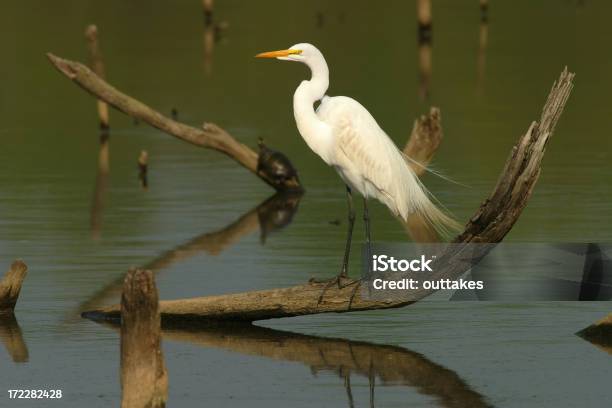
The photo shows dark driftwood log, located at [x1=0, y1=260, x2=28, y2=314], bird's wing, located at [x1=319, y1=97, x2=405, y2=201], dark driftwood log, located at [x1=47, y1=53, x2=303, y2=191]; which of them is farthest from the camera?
dark driftwood log, located at [x1=47, y1=53, x2=303, y2=191]

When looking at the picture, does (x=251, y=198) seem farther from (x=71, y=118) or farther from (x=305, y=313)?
(x=71, y=118)

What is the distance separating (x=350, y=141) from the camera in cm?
1376

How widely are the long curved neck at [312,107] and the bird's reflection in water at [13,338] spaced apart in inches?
115

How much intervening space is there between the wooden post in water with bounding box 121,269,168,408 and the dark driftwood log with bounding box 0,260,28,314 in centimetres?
353

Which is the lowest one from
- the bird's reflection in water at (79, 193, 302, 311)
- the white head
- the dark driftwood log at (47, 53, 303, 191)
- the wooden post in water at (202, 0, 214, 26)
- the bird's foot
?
the bird's foot

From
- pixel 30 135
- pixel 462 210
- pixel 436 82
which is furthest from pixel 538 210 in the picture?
pixel 436 82

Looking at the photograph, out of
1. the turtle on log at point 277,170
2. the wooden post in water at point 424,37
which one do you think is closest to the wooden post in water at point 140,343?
the turtle on log at point 277,170

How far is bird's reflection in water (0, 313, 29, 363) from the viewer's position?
13086 millimetres

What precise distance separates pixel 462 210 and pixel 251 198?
317 cm

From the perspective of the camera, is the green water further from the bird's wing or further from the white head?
the white head

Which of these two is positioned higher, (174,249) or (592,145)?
(592,145)

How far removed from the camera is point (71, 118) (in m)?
31.2

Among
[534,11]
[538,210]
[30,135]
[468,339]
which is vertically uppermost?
[534,11]

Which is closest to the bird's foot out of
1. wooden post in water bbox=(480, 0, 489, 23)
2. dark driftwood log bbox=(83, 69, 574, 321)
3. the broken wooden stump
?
dark driftwood log bbox=(83, 69, 574, 321)
